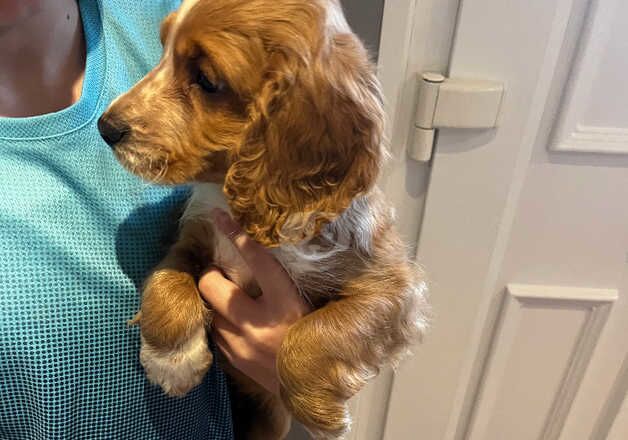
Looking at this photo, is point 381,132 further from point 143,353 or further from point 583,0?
point 583,0

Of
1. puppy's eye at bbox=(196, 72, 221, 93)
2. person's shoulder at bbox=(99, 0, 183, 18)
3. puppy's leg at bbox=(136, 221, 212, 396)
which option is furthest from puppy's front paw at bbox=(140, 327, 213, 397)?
person's shoulder at bbox=(99, 0, 183, 18)

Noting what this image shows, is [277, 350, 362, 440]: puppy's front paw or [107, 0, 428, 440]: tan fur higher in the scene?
[107, 0, 428, 440]: tan fur

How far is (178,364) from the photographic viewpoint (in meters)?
0.97

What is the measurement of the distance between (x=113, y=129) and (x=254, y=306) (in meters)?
0.38

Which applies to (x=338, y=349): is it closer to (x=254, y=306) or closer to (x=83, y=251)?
(x=254, y=306)

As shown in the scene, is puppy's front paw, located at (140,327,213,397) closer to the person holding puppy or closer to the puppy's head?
the person holding puppy

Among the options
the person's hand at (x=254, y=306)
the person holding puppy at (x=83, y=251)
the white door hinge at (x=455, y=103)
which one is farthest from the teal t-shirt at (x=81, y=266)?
the white door hinge at (x=455, y=103)

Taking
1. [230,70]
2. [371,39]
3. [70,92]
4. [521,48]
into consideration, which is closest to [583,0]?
[521,48]

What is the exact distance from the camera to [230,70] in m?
0.83

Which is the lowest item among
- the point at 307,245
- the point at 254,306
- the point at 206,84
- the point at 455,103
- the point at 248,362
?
the point at 248,362

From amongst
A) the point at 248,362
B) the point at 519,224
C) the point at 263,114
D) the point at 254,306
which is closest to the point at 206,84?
the point at 263,114

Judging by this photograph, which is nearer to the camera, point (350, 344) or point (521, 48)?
point (350, 344)

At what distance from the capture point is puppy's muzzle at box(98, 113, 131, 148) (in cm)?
87

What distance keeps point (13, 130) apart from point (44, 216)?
0.43 feet
